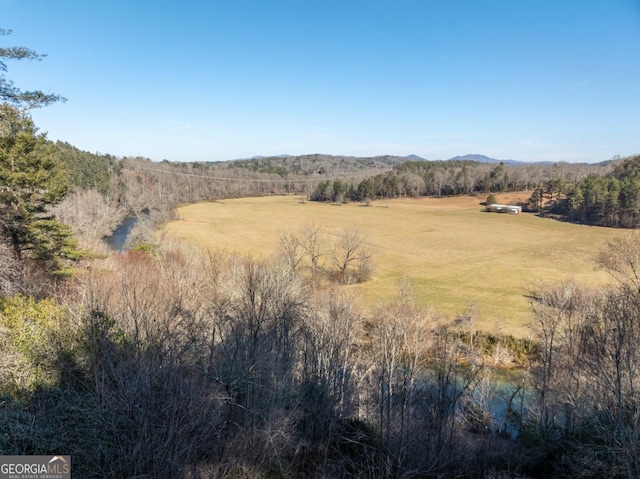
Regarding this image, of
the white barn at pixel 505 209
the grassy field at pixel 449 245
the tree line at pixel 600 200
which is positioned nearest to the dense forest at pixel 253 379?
the grassy field at pixel 449 245

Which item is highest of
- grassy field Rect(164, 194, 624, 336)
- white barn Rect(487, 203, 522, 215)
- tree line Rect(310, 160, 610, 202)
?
tree line Rect(310, 160, 610, 202)

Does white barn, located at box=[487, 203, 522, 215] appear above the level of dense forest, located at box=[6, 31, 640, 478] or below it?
above

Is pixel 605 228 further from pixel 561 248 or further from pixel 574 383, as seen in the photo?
pixel 574 383

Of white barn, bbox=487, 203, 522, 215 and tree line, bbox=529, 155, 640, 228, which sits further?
white barn, bbox=487, 203, 522, 215

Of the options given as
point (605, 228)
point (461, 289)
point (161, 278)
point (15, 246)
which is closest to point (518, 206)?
point (605, 228)

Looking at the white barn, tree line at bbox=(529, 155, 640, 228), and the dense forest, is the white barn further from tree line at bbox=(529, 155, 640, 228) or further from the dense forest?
the dense forest

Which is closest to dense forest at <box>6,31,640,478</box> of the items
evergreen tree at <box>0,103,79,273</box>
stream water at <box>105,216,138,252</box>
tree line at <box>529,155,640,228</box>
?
evergreen tree at <box>0,103,79,273</box>
